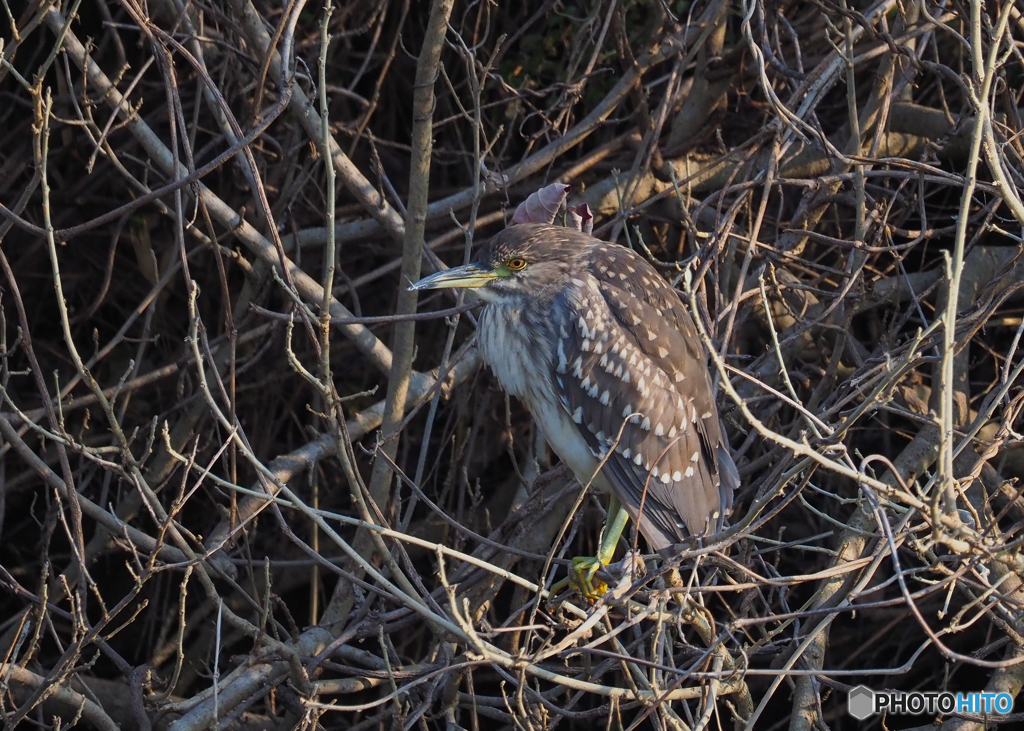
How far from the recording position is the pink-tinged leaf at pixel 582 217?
366cm

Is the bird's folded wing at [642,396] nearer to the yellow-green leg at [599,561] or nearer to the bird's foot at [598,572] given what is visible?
the yellow-green leg at [599,561]

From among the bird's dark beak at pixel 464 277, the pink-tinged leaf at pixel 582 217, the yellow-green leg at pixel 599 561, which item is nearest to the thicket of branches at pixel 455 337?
the bird's dark beak at pixel 464 277

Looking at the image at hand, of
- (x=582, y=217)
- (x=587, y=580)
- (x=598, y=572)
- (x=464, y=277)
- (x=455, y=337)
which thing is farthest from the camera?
(x=455, y=337)

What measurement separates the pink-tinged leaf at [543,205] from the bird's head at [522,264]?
0.13ft

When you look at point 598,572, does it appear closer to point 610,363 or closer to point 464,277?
point 610,363

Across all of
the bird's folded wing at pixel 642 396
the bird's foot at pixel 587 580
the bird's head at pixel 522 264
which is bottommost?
the bird's foot at pixel 587 580

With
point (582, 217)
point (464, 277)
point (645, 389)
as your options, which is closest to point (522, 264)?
point (464, 277)

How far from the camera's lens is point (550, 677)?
238 cm

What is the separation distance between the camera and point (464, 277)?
11.5 feet

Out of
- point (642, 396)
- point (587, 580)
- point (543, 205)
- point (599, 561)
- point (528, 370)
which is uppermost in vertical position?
point (543, 205)

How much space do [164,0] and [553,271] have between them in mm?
1770

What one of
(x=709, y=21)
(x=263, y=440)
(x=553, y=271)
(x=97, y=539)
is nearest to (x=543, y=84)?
(x=709, y=21)

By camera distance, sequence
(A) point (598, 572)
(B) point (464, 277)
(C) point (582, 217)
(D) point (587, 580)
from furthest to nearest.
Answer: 1. (C) point (582, 217)
2. (B) point (464, 277)
3. (D) point (587, 580)
4. (A) point (598, 572)

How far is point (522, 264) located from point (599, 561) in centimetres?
108
